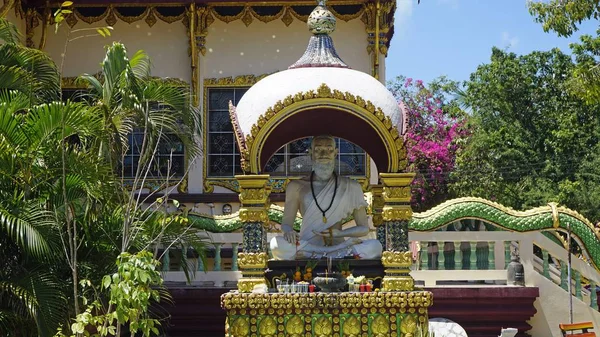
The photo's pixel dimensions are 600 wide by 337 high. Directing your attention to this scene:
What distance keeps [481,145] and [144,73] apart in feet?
43.7

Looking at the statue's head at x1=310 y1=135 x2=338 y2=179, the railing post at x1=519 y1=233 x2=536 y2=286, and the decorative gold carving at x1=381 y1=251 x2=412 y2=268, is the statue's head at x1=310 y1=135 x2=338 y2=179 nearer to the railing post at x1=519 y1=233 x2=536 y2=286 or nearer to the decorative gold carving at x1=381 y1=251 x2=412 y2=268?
the decorative gold carving at x1=381 y1=251 x2=412 y2=268

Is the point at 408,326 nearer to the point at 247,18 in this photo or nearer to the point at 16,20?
the point at 247,18

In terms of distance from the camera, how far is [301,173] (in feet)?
52.7

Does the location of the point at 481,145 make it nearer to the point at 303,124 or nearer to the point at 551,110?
the point at 551,110

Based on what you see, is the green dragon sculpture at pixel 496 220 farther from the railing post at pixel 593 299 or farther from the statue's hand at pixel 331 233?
the statue's hand at pixel 331 233

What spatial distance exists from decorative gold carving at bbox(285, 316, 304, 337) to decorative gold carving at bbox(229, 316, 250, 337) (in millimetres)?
384

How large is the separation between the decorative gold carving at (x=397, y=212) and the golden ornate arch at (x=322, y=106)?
38 cm

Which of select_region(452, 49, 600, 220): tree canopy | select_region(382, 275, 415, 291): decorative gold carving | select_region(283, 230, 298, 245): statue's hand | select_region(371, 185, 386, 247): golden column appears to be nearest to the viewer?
select_region(382, 275, 415, 291): decorative gold carving

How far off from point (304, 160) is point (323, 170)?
4.97 meters

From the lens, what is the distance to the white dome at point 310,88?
10078 mm

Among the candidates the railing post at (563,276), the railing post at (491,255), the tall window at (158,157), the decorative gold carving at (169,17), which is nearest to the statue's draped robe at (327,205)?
the railing post at (491,255)

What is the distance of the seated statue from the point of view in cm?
1050

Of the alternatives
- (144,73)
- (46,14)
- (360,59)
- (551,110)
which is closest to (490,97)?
(551,110)

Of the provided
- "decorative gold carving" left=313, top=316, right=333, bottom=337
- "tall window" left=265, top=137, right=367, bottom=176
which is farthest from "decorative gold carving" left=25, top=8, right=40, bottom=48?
"decorative gold carving" left=313, top=316, right=333, bottom=337
